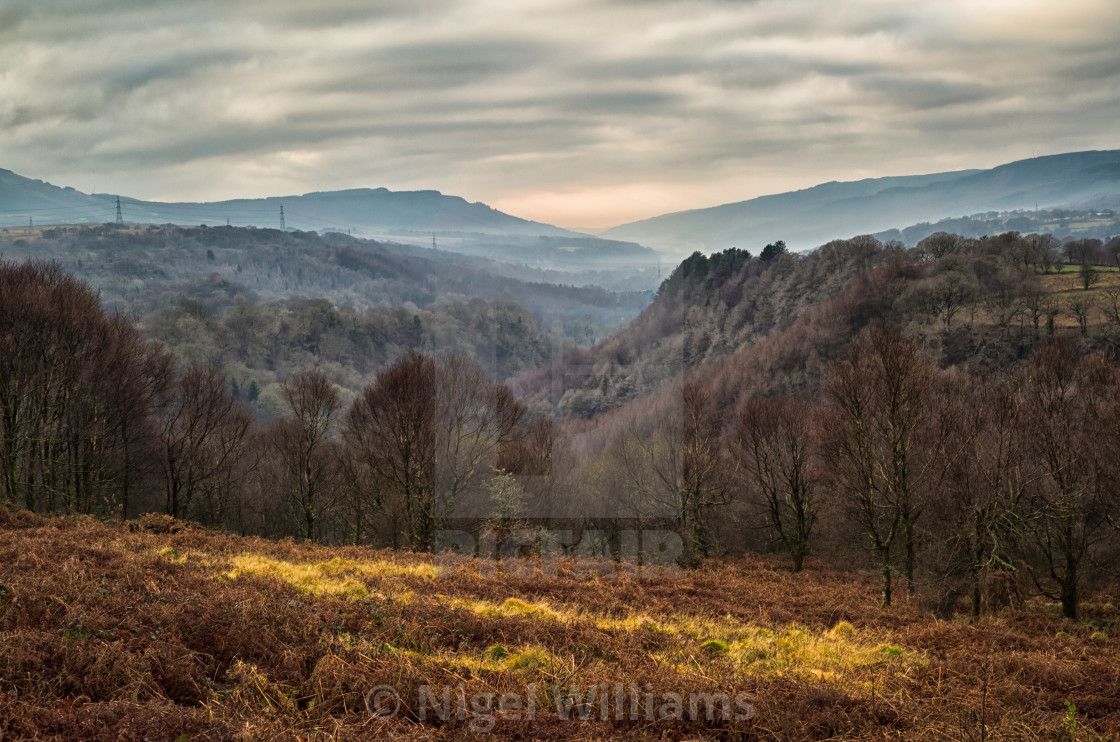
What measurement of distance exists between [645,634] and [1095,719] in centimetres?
534

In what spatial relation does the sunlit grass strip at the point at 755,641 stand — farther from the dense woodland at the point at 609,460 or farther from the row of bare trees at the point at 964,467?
the dense woodland at the point at 609,460

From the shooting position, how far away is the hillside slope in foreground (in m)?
6.22

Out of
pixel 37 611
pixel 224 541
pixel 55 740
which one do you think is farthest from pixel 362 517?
pixel 55 740

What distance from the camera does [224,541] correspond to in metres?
18.6

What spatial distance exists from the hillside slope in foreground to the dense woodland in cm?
1315

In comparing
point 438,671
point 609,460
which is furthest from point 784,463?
point 438,671

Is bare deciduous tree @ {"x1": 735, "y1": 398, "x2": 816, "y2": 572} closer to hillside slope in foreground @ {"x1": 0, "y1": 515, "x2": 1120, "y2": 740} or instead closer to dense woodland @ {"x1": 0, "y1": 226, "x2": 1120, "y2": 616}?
dense woodland @ {"x1": 0, "y1": 226, "x2": 1120, "y2": 616}

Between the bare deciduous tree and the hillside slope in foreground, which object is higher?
the hillside slope in foreground

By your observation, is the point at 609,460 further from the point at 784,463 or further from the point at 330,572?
the point at 330,572

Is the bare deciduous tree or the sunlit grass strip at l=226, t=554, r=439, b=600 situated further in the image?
the bare deciduous tree

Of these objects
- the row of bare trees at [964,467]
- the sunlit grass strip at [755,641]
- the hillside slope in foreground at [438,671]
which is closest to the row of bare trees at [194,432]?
the row of bare trees at [964,467]

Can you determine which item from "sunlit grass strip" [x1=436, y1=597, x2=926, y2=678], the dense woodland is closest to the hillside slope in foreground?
"sunlit grass strip" [x1=436, y1=597, x2=926, y2=678]

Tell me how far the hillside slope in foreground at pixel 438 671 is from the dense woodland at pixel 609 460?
13152mm

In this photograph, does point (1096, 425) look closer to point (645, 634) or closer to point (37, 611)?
point (645, 634)
